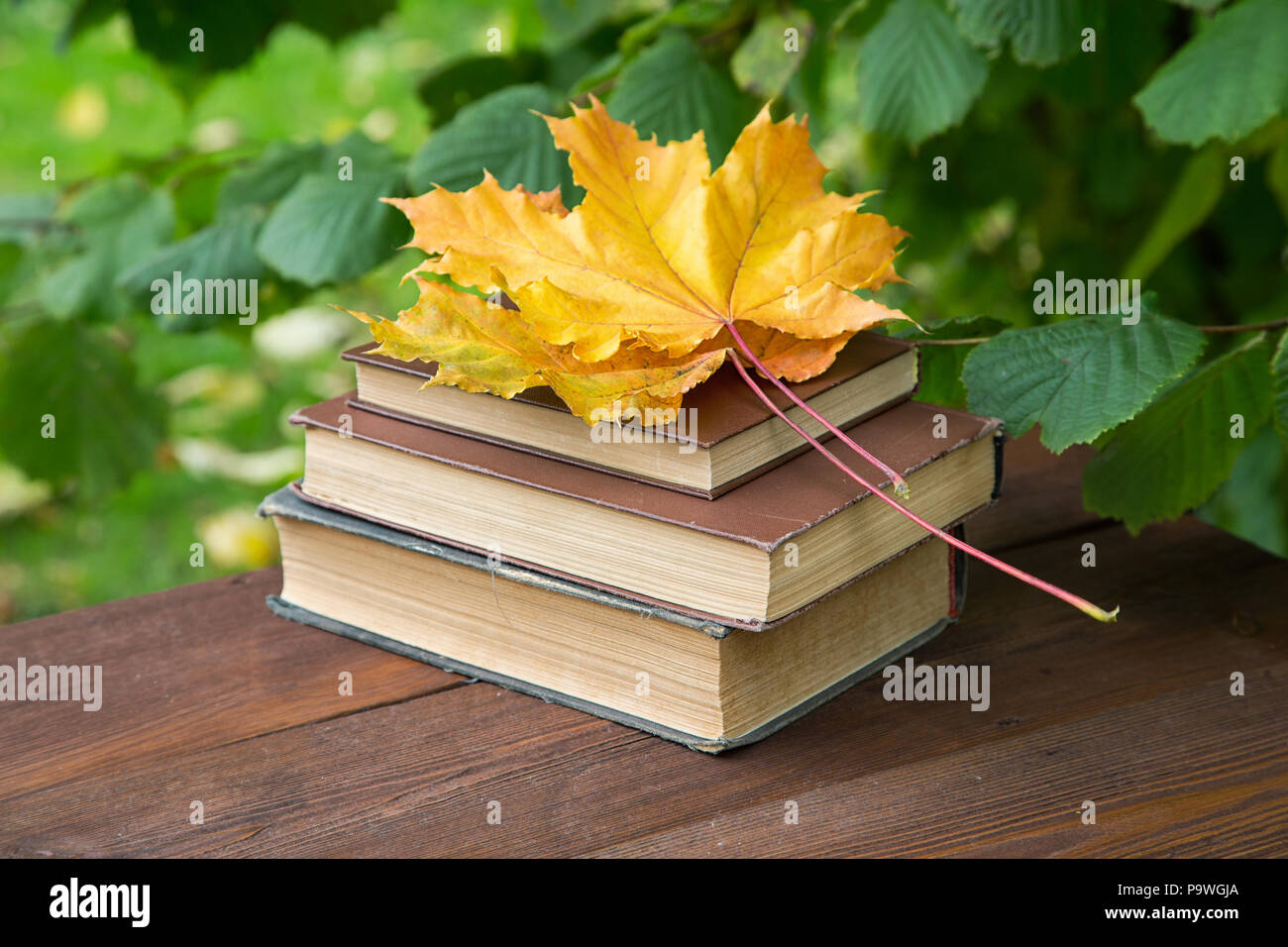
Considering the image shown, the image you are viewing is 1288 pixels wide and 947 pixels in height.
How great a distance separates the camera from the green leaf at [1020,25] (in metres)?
1.05

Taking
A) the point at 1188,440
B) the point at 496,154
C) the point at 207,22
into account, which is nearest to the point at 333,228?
the point at 496,154

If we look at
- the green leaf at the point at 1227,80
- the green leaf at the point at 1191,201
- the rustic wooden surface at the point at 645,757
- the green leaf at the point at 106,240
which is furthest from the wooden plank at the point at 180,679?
the green leaf at the point at 1191,201

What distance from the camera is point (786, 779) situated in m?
0.72

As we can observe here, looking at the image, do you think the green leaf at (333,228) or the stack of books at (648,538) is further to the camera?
the green leaf at (333,228)

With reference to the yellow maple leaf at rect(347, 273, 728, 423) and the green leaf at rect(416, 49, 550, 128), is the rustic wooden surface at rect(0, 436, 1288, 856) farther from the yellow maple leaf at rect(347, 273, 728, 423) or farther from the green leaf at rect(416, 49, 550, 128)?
the green leaf at rect(416, 49, 550, 128)

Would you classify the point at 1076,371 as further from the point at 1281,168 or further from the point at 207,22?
the point at 207,22

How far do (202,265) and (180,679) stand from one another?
1.80 feet

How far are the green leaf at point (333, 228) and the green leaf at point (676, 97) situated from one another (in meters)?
0.24

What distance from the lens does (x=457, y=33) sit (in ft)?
11.2

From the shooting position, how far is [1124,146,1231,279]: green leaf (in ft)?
4.39

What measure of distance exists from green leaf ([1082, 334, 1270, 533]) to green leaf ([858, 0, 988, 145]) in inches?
14.3

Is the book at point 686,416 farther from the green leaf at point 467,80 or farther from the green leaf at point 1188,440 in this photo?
the green leaf at point 467,80

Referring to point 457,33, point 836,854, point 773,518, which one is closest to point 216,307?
point 773,518

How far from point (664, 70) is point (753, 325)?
0.49 meters
